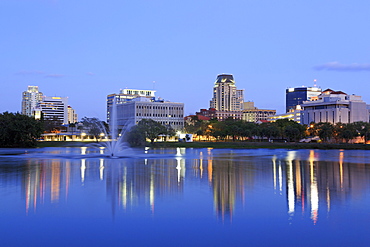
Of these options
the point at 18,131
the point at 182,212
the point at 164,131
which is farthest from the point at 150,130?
the point at 182,212

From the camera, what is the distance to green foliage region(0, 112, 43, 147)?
3747 inches

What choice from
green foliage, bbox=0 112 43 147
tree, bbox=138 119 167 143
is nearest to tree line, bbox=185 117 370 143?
tree, bbox=138 119 167 143

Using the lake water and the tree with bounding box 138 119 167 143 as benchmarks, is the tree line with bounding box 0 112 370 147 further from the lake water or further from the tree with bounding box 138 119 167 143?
the lake water

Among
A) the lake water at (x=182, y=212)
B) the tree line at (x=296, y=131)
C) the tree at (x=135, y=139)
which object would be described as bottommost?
the lake water at (x=182, y=212)

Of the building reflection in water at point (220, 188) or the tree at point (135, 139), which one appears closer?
the building reflection in water at point (220, 188)

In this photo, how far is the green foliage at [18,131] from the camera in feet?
312

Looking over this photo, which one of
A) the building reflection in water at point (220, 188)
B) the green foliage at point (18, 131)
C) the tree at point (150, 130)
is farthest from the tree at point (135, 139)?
the building reflection in water at point (220, 188)

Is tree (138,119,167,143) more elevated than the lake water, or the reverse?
tree (138,119,167,143)

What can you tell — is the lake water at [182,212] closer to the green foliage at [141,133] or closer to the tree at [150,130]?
the green foliage at [141,133]

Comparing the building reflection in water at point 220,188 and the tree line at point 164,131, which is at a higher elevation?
the tree line at point 164,131

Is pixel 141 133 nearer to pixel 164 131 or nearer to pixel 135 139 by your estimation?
pixel 135 139

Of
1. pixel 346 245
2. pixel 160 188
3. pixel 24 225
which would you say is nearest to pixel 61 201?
pixel 24 225

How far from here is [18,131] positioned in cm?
9544

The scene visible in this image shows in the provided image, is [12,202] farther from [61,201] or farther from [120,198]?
[120,198]
